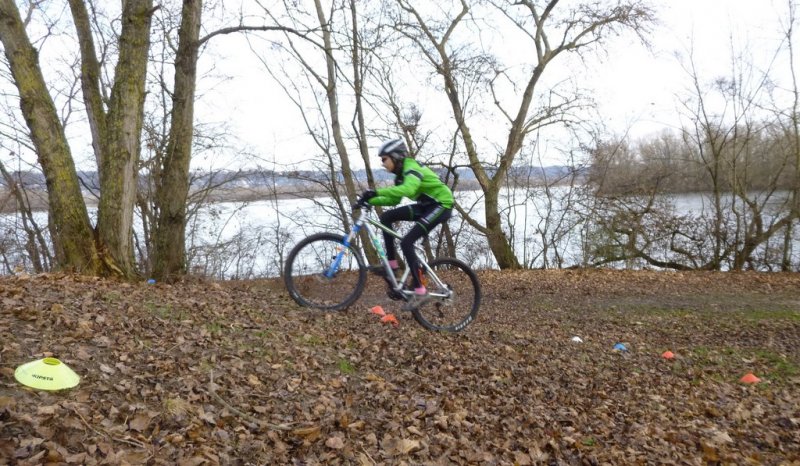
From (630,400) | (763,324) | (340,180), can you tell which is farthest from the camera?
(340,180)

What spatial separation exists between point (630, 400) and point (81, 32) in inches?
384

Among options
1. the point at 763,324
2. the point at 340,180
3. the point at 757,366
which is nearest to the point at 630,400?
the point at 757,366

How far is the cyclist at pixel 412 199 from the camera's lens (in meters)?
5.69

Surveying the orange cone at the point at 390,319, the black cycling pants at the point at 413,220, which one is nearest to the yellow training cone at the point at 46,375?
the black cycling pants at the point at 413,220

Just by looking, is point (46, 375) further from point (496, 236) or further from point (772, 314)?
point (496, 236)

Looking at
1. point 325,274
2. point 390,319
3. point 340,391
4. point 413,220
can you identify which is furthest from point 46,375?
point 390,319

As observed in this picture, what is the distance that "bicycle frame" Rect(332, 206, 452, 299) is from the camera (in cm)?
603

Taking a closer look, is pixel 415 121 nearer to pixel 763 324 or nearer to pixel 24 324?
pixel 763 324

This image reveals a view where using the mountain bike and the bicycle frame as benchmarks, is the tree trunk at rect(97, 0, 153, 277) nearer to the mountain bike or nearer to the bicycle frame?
the mountain bike

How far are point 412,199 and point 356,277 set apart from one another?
105 cm

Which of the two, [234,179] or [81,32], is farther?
[234,179]

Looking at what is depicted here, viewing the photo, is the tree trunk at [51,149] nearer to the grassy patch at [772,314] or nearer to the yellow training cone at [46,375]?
the yellow training cone at [46,375]

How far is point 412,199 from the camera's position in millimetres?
6113

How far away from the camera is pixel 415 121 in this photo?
59.1 feet
